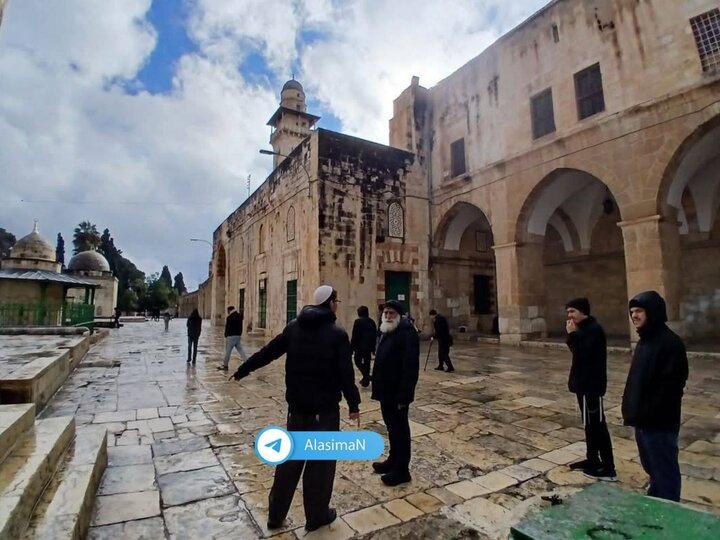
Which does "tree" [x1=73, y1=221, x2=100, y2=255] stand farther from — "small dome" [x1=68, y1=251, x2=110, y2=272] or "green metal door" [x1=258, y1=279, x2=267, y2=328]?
"green metal door" [x1=258, y1=279, x2=267, y2=328]

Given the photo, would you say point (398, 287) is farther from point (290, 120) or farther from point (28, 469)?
point (290, 120)

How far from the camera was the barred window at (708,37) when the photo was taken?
357 inches

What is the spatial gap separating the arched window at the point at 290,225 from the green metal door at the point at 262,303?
347 centimetres

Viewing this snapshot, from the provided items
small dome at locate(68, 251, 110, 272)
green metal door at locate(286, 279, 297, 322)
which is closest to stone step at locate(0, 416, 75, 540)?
green metal door at locate(286, 279, 297, 322)

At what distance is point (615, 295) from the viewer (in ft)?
49.1

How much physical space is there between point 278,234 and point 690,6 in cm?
1480

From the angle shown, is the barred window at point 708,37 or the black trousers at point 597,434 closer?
the black trousers at point 597,434

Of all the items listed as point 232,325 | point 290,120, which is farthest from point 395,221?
point 290,120

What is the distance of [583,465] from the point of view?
11.2ft

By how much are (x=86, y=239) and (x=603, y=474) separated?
202 ft

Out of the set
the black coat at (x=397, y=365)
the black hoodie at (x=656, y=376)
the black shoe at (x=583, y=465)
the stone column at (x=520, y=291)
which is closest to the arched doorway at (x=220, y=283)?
the stone column at (x=520, y=291)

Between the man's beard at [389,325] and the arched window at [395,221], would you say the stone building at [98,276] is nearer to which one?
the arched window at [395,221]

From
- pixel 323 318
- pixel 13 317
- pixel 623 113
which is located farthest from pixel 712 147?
pixel 13 317

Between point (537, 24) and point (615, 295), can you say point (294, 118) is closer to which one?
point (537, 24)
